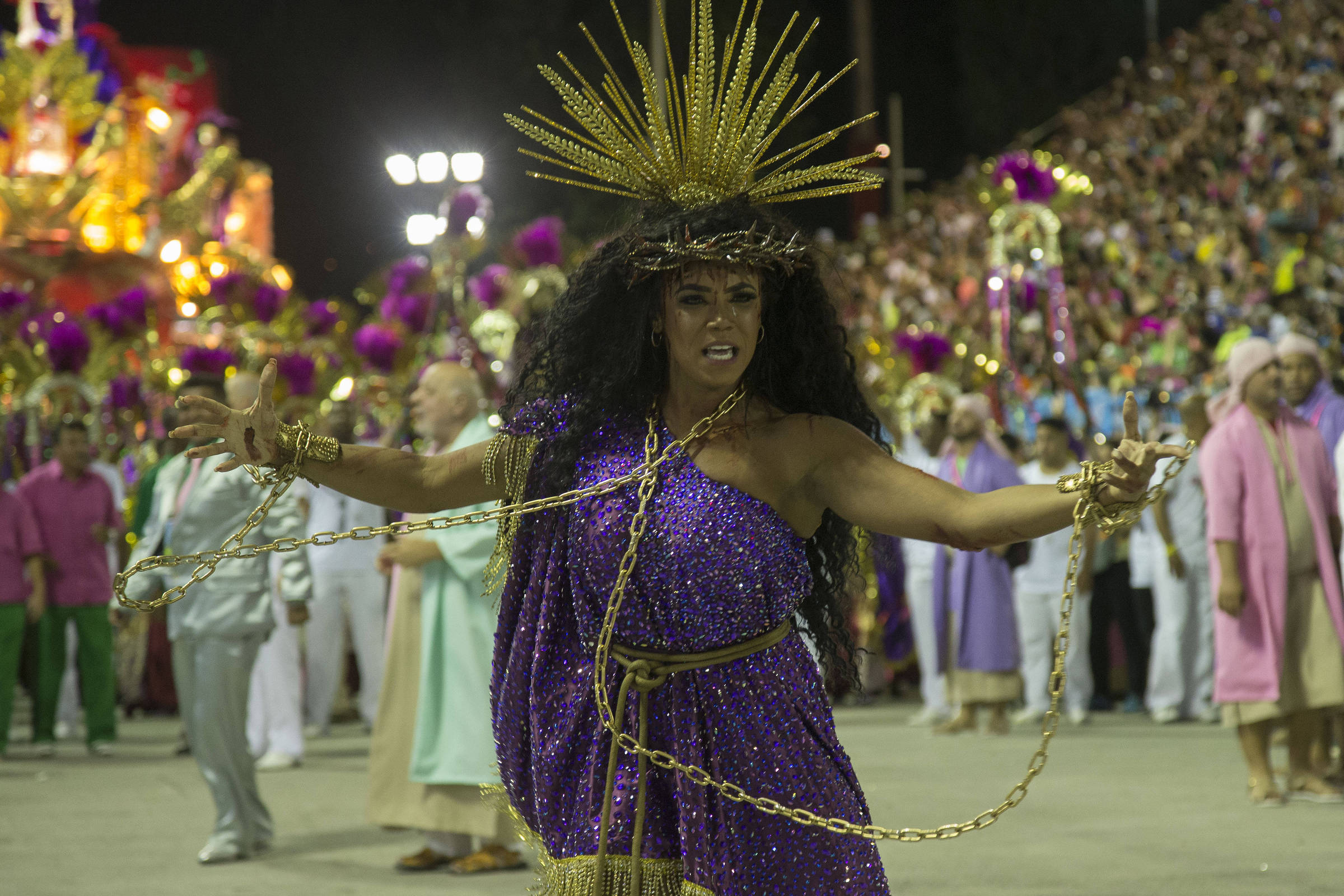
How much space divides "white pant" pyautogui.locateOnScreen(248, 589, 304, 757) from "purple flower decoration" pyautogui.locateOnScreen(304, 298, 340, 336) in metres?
8.79

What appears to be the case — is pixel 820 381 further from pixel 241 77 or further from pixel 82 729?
pixel 241 77

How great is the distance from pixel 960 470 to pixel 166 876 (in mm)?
5989

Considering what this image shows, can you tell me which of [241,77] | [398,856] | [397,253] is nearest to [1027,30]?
[397,253]

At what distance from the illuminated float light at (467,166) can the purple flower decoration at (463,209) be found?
14 centimetres

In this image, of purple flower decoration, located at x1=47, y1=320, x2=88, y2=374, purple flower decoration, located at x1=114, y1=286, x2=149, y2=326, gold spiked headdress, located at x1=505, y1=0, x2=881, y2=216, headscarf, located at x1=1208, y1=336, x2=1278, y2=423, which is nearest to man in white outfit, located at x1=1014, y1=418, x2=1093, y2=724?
headscarf, located at x1=1208, y1=336, x2=1278, y2=423

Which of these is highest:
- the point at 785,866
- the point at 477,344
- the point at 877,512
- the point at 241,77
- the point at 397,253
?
the point at 241,77

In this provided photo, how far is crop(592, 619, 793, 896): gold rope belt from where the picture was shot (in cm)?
300

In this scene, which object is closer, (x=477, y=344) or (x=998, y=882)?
(x=998, y=882)

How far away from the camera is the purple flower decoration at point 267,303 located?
54.2 feet

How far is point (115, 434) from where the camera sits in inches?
580

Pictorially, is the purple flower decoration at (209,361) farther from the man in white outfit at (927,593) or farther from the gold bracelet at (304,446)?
the gold bracelet at (304,446)

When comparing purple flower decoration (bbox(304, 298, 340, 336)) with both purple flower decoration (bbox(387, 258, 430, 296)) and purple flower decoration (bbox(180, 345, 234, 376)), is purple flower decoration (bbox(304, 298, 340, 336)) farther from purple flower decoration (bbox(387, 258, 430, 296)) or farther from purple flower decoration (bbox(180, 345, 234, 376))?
purple flower decoration (bbox(180, 345, 234, 376))

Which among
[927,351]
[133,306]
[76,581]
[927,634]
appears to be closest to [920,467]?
[927,634]

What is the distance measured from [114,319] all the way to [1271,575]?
1231 centimetres
